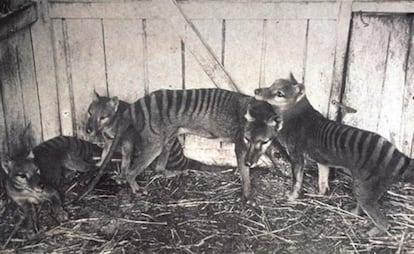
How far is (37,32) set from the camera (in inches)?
200

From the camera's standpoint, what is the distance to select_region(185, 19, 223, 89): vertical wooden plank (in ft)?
16.4

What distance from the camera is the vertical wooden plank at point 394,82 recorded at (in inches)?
192

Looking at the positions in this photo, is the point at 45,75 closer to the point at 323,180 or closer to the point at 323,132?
the point at 323,132

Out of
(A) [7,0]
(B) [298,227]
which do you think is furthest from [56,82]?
(B) [298,227]

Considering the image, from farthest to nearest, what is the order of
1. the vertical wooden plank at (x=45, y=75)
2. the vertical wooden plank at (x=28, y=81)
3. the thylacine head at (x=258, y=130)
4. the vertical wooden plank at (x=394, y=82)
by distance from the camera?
the vertical wooden plank at (x=45, y=75) → the vertical wooden plank at (x=28, y=81) → the vertical wooden plank at (x=394, y=82) → the thylacine head at (x=258, y=130)

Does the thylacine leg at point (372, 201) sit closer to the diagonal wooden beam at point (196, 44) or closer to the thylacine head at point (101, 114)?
the diagonal wooden beam at point (196, 44)

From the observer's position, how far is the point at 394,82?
16.5 feet

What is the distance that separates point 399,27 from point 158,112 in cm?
225

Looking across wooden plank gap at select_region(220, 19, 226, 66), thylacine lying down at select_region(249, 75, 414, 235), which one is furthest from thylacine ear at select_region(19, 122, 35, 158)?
thylacine lying down at select_region(249, 75, 414, 235)

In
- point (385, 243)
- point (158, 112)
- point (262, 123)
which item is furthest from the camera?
point (158, 112)

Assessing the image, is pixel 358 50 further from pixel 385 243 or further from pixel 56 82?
pixel 56 82

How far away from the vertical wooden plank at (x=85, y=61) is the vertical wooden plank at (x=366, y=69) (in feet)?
7.52

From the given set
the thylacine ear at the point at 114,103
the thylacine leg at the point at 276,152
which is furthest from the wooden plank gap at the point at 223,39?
the thylacine ear at the point at 114,103

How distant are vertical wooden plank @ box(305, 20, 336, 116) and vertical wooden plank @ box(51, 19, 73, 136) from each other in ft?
7.37
